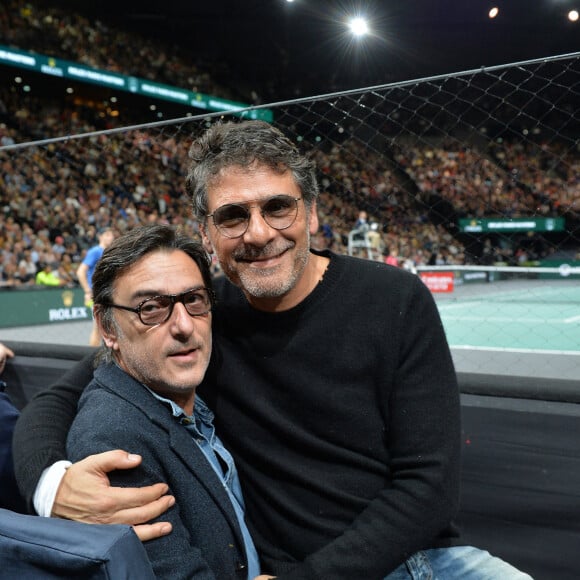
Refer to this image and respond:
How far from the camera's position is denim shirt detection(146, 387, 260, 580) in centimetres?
141

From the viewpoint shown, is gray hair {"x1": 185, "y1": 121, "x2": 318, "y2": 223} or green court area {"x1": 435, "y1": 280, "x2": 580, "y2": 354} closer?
gray hair {"x1": 185, "y1": 121, "x2": 318, "y2": 223}

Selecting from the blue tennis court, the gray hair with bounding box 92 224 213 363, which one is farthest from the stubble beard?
the blue tennis court

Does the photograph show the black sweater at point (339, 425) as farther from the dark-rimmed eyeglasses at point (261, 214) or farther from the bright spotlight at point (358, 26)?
the bright spotlight at point (358, 26)

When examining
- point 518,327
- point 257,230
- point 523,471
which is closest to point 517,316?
point 518,327

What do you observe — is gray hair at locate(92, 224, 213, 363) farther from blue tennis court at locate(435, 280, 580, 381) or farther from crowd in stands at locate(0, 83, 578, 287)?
crowd in stands at locate(0, 83, 578, 287)

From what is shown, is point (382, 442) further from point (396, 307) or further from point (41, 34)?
point (41, 34)

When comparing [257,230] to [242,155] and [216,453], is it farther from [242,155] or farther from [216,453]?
[216,453]

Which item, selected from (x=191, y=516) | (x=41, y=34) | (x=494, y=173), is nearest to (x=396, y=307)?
(x=191, y=516)

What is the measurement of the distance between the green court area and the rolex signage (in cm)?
704

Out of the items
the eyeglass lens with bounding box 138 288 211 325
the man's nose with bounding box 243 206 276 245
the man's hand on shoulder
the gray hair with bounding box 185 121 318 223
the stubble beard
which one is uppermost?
the gray hair with bounding box 185 121 318 223

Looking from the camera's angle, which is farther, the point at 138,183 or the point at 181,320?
the point at 138,183

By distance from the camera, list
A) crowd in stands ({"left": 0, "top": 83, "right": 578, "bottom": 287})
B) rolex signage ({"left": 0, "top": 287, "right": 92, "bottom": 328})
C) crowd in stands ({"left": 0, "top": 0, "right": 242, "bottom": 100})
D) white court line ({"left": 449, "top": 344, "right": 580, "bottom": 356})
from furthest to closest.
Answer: crowd in stands ({"left": 0, "top": 0, "right": 242, "bottom": 100}), crowd in stands ({"left": 0, "top": 83, "right": 578, "bottom": 287}), rolex signage ({"left": 0, "top": 287, "right": 92, "bottom": 328}), white court line ({"left": 449, "top": 344, "right": 580, "bottom": 356})

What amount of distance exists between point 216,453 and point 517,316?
29.8ft

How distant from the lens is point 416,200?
10.4 metres
